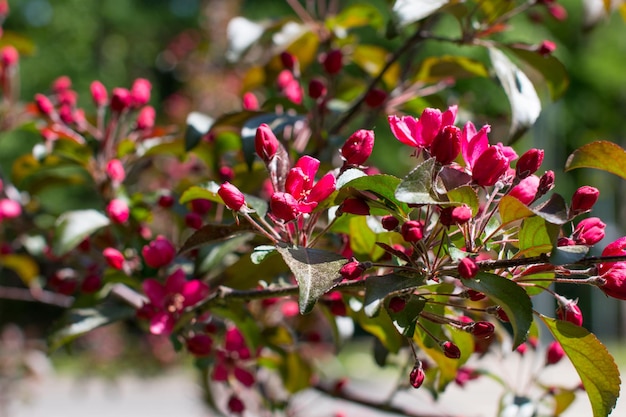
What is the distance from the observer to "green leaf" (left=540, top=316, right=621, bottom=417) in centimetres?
60

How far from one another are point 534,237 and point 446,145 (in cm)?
11

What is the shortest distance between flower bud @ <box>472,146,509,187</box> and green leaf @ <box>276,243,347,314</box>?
0.42ft

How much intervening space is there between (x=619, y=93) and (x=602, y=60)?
741 millimetres

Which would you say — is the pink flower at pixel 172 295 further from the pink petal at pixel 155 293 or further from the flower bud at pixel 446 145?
the flower bud at pixel 446 145

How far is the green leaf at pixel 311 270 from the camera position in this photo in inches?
21.1

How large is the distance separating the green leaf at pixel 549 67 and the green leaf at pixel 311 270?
55 cm

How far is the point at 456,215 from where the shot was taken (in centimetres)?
54

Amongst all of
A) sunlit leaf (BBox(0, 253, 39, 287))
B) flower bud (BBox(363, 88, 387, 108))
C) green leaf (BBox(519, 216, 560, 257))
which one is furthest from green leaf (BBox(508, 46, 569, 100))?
sunlit leaf (BBox(0, 253, 39, 287))

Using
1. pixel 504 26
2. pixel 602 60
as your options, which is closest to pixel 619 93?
pixel 602 60

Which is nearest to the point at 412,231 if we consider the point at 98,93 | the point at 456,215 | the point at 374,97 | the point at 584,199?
the point at 456,215

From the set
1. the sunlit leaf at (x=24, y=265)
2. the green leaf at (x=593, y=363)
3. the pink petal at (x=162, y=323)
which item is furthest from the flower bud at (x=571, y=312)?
the sunlit leaf at (x=24, y=265)

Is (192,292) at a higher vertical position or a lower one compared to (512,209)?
lower

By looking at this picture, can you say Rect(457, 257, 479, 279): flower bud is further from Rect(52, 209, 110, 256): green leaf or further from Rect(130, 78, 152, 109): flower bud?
Rect(130, 78, 152, 109): flower bud

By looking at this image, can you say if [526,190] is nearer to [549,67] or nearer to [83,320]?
[549,67]
